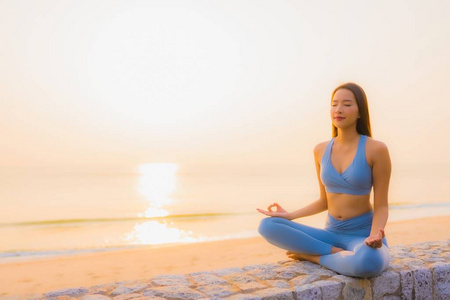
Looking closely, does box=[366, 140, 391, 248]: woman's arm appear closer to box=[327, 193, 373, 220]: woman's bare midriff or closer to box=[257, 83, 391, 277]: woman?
box=[257, 83, 391, 277]: woman

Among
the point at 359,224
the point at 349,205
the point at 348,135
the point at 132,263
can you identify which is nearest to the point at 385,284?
the point at 359,224

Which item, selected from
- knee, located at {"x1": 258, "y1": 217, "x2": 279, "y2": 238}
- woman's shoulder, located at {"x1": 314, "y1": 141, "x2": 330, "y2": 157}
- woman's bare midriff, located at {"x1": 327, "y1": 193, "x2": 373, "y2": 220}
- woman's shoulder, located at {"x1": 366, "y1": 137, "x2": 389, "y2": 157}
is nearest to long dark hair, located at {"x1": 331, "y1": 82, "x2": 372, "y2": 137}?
woman's shoulder, located at {"x1": 366, "y1": 137, "x2": 389, "y2": 157}

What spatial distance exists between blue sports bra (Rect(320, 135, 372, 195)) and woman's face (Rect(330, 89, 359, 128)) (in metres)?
0.19

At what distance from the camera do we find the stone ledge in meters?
3.00

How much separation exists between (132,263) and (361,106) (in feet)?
19.6

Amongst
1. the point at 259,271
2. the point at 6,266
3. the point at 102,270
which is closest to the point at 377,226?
the point at 259,271

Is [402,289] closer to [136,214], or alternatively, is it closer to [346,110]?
[346,110]

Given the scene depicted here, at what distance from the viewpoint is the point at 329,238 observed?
141 inches

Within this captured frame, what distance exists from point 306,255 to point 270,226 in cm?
49

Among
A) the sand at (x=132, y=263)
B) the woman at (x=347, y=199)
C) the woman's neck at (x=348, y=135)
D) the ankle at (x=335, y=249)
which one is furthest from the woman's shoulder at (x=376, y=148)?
the sand at (x=132, y=263)

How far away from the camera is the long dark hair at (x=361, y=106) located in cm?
342

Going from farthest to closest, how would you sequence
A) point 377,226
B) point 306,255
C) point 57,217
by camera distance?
point 57,217
point 306,255
point 377,226

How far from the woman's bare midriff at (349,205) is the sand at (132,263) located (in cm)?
421

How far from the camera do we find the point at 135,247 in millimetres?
9633
